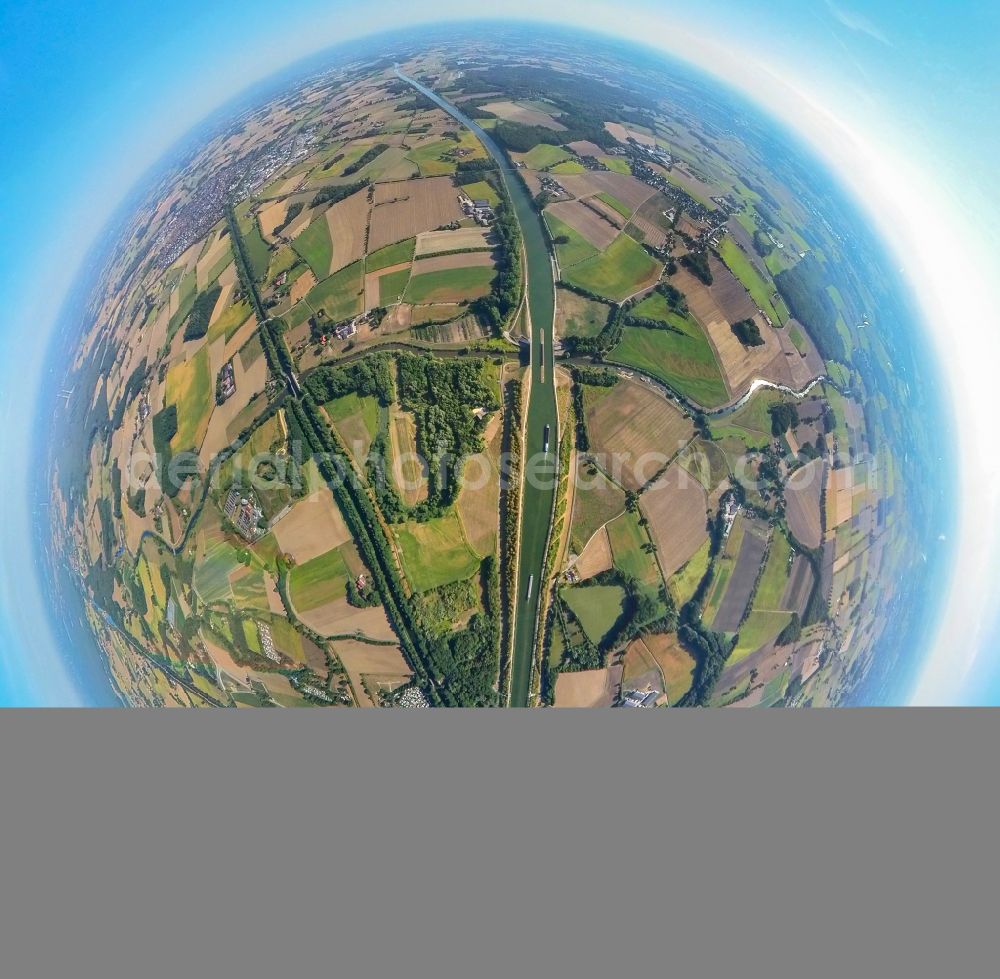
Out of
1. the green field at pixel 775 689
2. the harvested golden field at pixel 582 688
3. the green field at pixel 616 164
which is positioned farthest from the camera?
the green field at pixel 616 164

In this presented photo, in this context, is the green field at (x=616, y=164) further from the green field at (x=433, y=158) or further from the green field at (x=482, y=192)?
the green field at (x=433, y=158)

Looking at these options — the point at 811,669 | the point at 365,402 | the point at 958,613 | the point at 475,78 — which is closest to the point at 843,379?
the point at 811,669

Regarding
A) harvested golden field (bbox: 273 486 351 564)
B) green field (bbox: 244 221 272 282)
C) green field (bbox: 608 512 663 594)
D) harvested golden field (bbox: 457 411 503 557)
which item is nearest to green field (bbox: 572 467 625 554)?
green field (bbox: 608 512 663 594)

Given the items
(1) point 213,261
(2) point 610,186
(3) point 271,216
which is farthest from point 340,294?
(2) point 610,186

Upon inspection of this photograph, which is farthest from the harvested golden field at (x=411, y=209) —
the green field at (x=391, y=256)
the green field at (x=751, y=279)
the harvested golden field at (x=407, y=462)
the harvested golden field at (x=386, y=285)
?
the green field at (x=751, y=279)

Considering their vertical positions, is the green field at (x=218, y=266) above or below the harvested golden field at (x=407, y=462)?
above

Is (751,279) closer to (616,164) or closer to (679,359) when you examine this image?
(679,359)

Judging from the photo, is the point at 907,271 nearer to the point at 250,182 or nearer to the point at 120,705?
the point at 250,182
